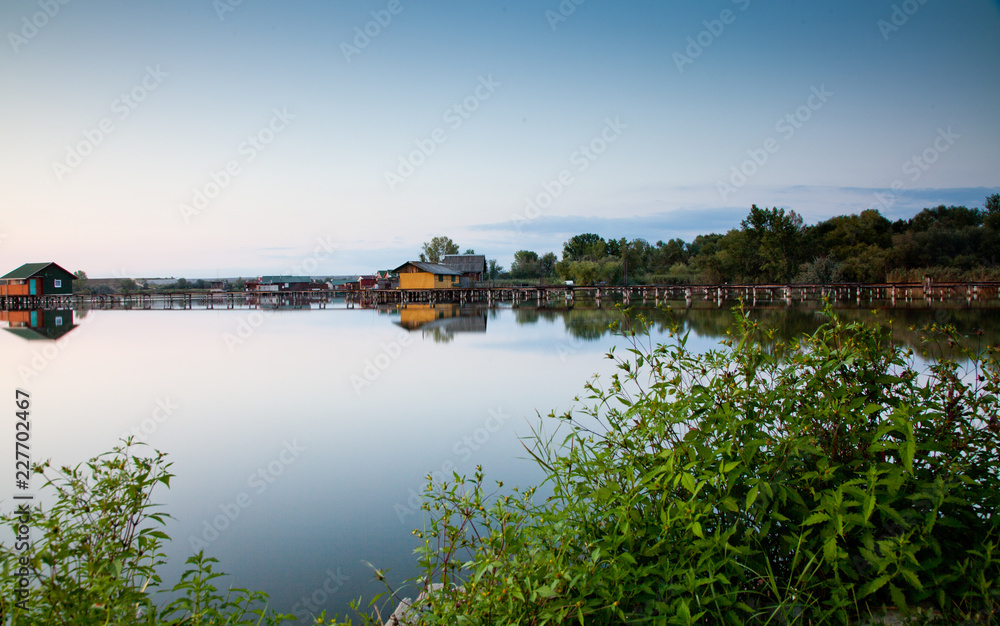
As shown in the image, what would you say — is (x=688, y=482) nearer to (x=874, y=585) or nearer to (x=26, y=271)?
(x=874, y=585)

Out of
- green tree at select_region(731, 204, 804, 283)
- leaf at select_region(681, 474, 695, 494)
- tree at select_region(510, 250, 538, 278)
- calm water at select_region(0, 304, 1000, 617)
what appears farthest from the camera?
tree at select_region(510, 250, 538, 278)

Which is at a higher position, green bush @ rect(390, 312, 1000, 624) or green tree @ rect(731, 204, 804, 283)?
green tree @ rect(731, 204, 804, 283)

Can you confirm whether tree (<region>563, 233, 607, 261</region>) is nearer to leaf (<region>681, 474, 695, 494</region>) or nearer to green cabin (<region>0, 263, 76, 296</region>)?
green cabin (<region>0, 263, 76, 296</region>)

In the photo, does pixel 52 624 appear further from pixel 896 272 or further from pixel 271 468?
pixel 896 272

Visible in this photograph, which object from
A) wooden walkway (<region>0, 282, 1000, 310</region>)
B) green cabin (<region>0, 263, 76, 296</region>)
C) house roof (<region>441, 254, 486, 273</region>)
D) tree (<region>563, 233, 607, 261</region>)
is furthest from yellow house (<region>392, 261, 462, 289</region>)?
tree (<region>563, 233, 607, 261</region>)

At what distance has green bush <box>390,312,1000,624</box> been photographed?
6.45ft

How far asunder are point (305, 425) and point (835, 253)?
191 ft

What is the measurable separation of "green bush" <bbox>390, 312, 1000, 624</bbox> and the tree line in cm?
4644

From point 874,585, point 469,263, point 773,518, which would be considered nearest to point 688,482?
point 773,518

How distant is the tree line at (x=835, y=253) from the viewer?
44.1m

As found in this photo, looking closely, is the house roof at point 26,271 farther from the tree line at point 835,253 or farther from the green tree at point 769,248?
the green tree at point 769,248

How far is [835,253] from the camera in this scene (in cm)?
5359

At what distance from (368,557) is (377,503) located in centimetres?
112

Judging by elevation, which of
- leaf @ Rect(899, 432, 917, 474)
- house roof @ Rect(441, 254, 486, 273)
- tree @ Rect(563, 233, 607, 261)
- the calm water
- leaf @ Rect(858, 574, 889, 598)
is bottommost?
the calm water
